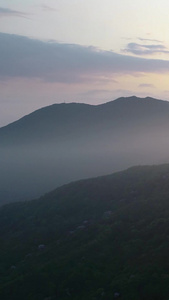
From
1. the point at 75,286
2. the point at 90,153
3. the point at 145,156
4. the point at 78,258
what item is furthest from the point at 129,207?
the point at 90,153

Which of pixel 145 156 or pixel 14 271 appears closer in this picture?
pixel 14 271

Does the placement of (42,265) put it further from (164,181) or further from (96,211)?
(164,181)

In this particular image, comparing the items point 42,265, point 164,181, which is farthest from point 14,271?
point 164,181

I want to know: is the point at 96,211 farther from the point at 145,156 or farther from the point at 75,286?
the point at 145,156

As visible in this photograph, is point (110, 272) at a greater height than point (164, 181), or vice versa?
point (164, 181)

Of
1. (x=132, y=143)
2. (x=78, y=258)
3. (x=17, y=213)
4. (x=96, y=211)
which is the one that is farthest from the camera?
(x=132, y=143)

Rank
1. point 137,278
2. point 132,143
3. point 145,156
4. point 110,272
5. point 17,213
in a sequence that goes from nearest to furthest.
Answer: point 137,278
point 110,272
point 17,213
point 145,156
point 132,143
